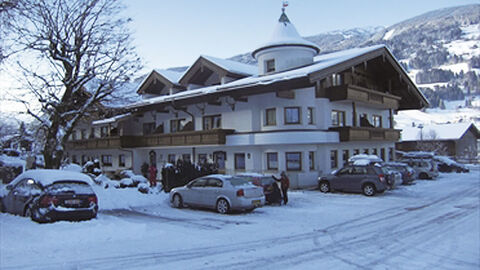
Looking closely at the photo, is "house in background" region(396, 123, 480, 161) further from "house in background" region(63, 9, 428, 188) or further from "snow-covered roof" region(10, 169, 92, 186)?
"snow-covered roof" region(10, 169, 92, 186)

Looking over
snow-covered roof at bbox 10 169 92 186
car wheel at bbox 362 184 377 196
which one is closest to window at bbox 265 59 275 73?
car wheel at bbox 362 184 377 196

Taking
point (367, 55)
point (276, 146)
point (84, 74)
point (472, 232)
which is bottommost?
point (472, 232)

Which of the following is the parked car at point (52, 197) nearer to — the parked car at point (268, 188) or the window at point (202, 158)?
the parked car at point (268, 188)

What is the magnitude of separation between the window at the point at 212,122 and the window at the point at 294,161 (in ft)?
20.4

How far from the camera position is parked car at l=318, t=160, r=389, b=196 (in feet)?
65.1

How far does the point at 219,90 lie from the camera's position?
25.5 m

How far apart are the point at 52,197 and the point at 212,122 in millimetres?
18542

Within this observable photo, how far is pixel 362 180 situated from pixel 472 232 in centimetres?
899

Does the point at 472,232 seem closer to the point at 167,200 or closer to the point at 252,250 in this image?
the point at 252,250

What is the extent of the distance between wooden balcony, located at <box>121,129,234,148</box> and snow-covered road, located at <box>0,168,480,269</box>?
11.3 m

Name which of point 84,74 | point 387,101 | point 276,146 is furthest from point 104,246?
point 387,101

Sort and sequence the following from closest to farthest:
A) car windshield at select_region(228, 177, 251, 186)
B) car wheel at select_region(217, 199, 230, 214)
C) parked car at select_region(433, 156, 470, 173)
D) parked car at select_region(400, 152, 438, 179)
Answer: car wheel at select_region(217, 199, 230, 214), car windshield at select_region(228, 177, 251, 186), parked car at select_region(400, 152, 438, 179), parked car at select_region(433, 156, 470, 173)

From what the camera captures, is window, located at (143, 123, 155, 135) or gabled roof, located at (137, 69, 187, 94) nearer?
gabled roof, located at (137, 69, 187, 94)

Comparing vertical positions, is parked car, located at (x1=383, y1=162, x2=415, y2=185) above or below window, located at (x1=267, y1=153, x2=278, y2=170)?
below
